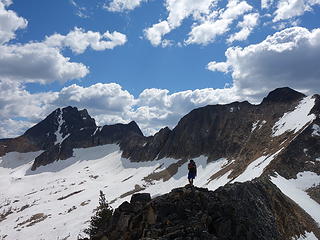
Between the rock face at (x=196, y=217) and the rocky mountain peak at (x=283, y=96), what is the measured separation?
96.8 metres

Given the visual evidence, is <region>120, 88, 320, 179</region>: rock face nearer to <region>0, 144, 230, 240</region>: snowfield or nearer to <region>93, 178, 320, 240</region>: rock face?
<region>0, 144, 230, 240</region>: snowfield

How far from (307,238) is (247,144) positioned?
72514 mm

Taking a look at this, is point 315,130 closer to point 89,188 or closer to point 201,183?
point 201,183

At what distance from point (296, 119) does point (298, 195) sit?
164 feet

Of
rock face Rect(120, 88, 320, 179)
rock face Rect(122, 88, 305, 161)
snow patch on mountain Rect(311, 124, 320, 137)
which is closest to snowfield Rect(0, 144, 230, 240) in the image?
rock face Rect(120, 88, 320, 179)

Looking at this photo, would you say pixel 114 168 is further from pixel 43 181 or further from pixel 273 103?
pixel 273 103

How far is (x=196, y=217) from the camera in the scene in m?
20.8

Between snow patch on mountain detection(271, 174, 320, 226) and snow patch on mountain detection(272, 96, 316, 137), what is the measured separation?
32681mm

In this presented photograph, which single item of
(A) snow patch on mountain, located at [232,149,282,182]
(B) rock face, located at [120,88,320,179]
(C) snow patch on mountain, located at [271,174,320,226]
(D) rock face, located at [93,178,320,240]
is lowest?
(C) snow patch on mountain, located at [271,174,320,226]

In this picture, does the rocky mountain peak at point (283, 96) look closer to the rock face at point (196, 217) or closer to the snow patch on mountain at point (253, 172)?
the snow patch on mountain at point (253, 172)

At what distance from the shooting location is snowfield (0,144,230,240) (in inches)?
3113

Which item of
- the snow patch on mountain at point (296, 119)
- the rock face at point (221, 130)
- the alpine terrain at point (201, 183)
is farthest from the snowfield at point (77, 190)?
the snow patch on mountain at point (296, 119)

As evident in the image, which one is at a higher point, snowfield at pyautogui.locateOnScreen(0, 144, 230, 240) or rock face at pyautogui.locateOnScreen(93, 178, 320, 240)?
snowfield at pyautogui.locateOnScreen(0, 144, 230, 240)

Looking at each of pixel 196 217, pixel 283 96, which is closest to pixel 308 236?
pixel 196 217
